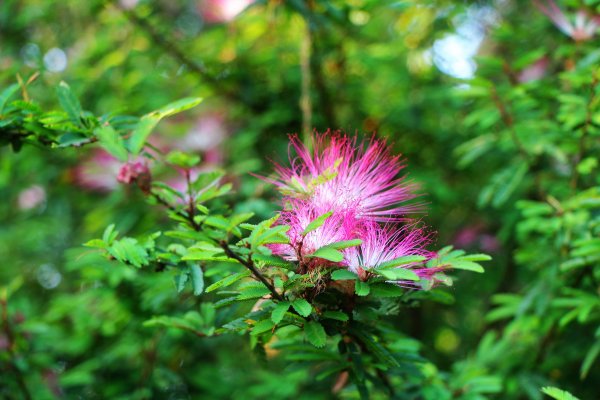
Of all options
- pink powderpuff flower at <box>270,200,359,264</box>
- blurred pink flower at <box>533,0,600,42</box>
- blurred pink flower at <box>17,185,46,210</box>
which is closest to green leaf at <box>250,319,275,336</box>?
pink powderpuff flower at <box>270,200,359,264</box>

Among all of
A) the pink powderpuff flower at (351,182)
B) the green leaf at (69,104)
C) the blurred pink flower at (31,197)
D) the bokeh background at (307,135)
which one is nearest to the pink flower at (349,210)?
the pink powderpuff flower at (351,182)

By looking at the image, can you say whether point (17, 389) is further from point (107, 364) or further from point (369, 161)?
point (369, 161)

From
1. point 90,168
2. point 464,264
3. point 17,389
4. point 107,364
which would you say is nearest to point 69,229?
point 90,168

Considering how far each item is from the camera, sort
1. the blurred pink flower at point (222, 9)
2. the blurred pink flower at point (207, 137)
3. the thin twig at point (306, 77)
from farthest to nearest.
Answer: the blurred pink flower at point (222, 9)
the blurred pink flower at point (207, 137)
the thin twig at point (306, 77)

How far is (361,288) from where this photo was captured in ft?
4.94

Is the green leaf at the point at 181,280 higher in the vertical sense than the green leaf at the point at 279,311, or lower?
higher

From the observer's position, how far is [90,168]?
3.59 m

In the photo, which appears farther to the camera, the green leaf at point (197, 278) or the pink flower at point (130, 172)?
the green leaf at point (197, 278)

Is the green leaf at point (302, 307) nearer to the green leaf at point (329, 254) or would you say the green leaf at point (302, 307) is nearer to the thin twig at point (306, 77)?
the green leaf at point (329, 254)

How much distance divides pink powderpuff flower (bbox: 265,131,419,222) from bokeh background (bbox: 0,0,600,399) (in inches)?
35.2

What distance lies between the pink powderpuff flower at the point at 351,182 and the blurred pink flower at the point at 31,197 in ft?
10.3

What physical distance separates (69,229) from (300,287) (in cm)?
363

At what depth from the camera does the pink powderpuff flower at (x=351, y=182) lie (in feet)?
5.59

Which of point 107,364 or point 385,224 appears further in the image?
point 107,364
